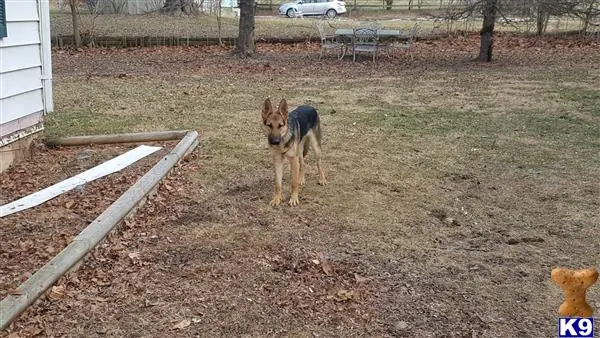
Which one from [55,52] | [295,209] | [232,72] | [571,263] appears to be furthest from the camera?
[55,52]

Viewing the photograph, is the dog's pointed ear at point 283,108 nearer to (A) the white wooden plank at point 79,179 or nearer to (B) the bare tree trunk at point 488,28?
(A) the white wooden plank at point 79,179

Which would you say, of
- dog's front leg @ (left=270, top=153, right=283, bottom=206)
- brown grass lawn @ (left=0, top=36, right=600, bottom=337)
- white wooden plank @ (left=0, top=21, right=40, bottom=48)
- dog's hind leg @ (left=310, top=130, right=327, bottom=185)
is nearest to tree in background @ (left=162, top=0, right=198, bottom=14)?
brown grass lawn @ (left=0, top=36, right=600, bottom=337)

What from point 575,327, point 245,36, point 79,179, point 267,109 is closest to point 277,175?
point 267,109

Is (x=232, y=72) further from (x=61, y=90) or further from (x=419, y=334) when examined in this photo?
(x=419, y=334)

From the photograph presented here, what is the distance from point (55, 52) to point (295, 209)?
549 inches

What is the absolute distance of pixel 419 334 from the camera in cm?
318

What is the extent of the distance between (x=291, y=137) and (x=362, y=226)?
0.96 metres

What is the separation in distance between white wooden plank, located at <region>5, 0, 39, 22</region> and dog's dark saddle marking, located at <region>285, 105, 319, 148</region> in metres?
3.24

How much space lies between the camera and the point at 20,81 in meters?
6.45

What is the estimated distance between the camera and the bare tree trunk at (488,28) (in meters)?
14.3

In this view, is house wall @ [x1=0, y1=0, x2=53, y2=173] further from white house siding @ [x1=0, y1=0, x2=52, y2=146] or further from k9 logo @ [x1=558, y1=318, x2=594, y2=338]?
k9 logo @ [x1=558, y1=318, x2=594, y2=338]

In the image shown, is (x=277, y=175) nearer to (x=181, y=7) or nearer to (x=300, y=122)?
(x=300, y=122)

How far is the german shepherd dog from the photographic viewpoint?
4754mm

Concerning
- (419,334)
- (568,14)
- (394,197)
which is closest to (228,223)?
(394,197)
